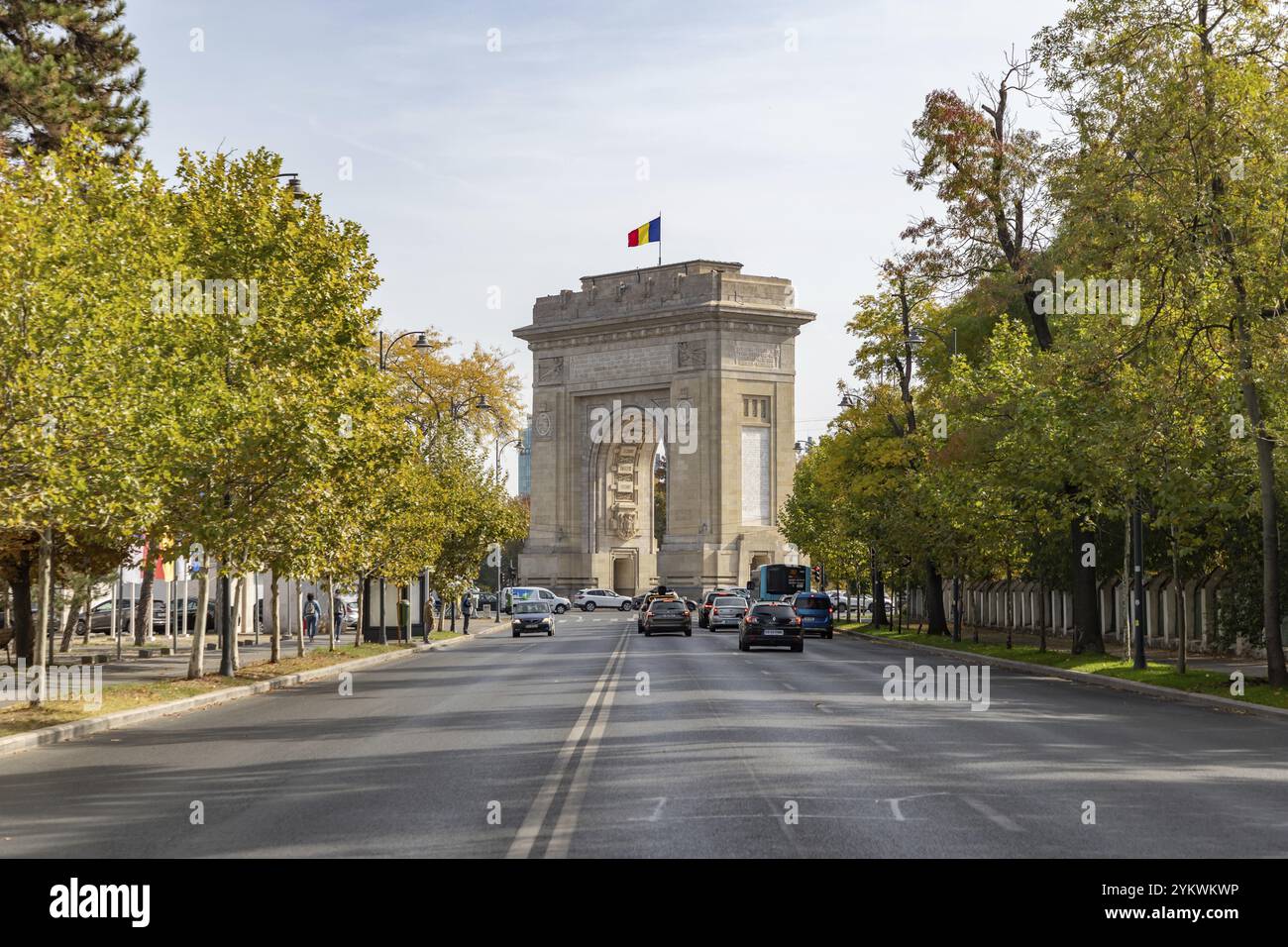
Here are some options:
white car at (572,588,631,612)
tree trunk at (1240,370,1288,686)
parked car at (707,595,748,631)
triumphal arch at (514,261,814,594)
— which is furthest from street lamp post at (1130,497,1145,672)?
white car at (572,588,631,612)

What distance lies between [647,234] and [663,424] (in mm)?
15991

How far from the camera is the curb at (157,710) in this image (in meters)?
18.4

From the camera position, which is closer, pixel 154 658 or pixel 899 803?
pixel 899 803

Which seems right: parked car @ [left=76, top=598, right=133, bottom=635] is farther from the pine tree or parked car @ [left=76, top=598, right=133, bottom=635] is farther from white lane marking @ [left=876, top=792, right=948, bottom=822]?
white lane marking @ [left=876, top=792, right=948, bottom=822]

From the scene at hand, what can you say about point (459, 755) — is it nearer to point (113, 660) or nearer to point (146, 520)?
point (146, 520)

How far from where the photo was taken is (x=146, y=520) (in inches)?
897

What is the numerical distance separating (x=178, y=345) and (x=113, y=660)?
13967 mm

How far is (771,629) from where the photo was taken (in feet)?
143

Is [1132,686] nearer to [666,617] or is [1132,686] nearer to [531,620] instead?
[666,617]

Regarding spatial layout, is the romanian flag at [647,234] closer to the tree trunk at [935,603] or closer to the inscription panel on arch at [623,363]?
the inscription panel on arch at [623,363]

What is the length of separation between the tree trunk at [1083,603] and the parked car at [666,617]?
22.0 m

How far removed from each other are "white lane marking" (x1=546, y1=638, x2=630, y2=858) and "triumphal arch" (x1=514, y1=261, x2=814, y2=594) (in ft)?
249

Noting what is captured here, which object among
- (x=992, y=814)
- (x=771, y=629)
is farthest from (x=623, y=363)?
(x=992, y=814)
